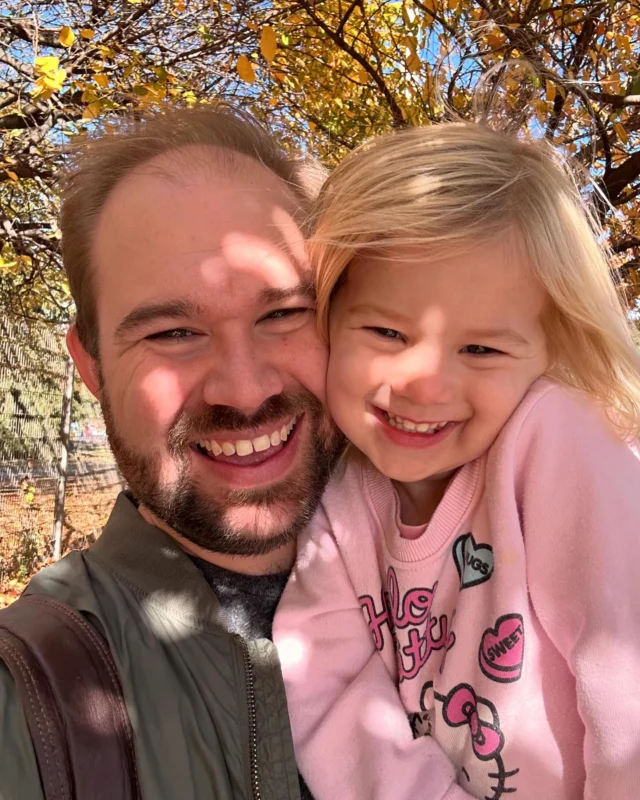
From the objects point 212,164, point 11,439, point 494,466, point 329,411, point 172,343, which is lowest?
point 11,439

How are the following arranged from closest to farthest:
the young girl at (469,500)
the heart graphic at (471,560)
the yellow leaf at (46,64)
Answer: the young girl at (469,500), the heart graphic at (471,560), the yellow leaf at (46,64)

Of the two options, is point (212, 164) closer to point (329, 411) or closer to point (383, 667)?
point (329, 411)

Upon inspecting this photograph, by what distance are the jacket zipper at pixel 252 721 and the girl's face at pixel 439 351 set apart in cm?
51

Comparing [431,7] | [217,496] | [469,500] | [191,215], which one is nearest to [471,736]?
[469,500]

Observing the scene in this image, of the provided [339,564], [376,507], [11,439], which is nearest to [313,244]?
[376,507]

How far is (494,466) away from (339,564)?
438mm

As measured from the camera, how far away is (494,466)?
54.9 inches

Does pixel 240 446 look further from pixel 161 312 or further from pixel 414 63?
pixel 414 63

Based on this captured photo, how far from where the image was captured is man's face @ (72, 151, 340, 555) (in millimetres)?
1457

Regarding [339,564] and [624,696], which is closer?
[624,696]

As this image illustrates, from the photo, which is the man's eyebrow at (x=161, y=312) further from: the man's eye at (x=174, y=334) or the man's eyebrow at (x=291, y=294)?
the man's eyebrow at (x=291, y=294)

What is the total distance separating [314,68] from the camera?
179 inches

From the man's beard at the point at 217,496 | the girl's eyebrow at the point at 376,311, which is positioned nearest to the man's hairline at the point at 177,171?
the girl's eyebrow at the point at 376,311

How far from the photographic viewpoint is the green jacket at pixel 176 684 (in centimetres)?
111
